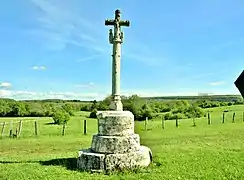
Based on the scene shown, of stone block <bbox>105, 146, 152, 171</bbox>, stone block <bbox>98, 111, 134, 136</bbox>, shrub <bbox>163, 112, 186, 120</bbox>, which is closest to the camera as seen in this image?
stone block <bbox>105, 146, 152, 171</bbox>

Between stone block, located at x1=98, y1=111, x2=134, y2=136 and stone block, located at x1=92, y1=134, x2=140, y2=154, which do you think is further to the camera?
stone block, located at x1=98, y1=111, x2=134, y2=136

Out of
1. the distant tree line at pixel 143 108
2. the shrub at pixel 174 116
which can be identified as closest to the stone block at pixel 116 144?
Result: the distant tree line at pixel 143 108

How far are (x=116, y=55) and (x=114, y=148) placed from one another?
11.6 ft

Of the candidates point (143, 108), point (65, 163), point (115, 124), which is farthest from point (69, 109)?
point (115, 124)

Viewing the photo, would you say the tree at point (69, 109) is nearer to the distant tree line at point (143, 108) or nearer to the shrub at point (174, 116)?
the distant tree line at point (143, 108)

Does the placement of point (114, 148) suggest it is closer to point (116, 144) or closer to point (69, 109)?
point (116, 144)

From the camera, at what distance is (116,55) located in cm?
1324

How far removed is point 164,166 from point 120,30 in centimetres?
541

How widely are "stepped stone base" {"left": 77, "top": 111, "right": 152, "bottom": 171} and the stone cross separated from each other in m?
0.55

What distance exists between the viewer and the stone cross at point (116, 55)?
13.0m

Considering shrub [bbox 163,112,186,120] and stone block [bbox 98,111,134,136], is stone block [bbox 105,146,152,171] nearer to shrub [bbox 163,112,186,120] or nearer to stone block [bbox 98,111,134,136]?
stone block [bbox 98,111,134,136]

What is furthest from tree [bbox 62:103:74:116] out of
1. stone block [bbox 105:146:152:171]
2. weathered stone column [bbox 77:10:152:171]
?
stone block [bbox 105:146:152:171]

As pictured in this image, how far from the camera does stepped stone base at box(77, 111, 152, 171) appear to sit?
11781mm

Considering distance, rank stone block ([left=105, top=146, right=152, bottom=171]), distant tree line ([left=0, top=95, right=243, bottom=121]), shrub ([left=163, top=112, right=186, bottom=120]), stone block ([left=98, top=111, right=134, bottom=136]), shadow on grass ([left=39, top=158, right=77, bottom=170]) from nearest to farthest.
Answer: stone block ([left=105, top=146, right=152, bottom=171])
stone block ([left=98, top=111, right=134, bottom=136])
shadow on grass ([left=39, top=158, right=77, bottom=170])
shrub ([left=163, top=112, right=186, bottom=120])
distant tree line ([left=0, top=95, right=243, bottom=121])
